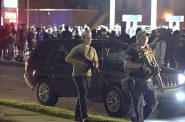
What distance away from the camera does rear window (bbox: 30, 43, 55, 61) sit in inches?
541

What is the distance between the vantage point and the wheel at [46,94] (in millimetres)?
13364

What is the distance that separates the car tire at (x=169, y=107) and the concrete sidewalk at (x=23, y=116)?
2.51 meters

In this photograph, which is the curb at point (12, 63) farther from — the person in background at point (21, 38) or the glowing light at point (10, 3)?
the glowing light at point (10, 3)

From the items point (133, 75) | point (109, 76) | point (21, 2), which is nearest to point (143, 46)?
point (133, 75)

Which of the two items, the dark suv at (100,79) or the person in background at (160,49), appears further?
the person in background at (160,49)

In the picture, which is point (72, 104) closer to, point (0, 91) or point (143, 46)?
point (0, 91)

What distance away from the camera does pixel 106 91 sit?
39.3ft

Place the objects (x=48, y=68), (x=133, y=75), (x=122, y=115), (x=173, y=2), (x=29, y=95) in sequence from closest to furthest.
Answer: (x=133, y=75)
(x=122, y=115)
(x=48, y=68)
(x=29, y=95)
(x=173, y=2)

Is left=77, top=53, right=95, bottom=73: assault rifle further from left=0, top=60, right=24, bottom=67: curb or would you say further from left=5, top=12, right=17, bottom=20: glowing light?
left=5, top=12, right=17, bottom=20: glowing light

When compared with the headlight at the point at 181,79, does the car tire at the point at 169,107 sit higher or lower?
lower

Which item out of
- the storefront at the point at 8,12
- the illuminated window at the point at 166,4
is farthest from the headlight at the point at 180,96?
the illuminated window at the point at 166,4

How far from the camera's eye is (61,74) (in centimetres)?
1305

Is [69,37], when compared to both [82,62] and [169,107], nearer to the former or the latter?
[169,107]

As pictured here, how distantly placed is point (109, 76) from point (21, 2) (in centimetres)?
4130
